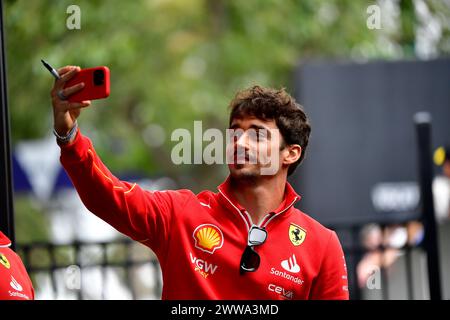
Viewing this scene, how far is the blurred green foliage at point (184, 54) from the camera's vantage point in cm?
1088

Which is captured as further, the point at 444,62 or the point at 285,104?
the point at 444,62

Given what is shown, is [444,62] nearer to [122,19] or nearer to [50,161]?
[122,19]

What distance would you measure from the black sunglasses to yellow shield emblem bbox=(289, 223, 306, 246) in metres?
0.11

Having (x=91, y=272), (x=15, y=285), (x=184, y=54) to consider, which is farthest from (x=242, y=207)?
(x=184, y=54)

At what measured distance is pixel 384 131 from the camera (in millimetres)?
10367

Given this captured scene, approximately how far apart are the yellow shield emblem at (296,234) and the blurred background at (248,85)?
141 cm

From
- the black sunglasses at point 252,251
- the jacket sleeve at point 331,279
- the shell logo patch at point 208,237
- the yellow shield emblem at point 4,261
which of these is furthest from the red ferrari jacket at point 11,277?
the jacket sleeve at point 331,279

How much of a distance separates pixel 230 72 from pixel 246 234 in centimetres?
1033

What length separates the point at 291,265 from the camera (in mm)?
3373

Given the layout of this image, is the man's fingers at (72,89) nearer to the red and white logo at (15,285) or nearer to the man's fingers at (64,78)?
the man's fingers at (64,78)

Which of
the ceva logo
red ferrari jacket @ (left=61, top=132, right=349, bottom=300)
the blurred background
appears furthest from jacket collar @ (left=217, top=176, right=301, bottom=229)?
the blurred background

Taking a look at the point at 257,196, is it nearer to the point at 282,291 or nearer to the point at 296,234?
the point at 296,234

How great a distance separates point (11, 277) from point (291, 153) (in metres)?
1.13
